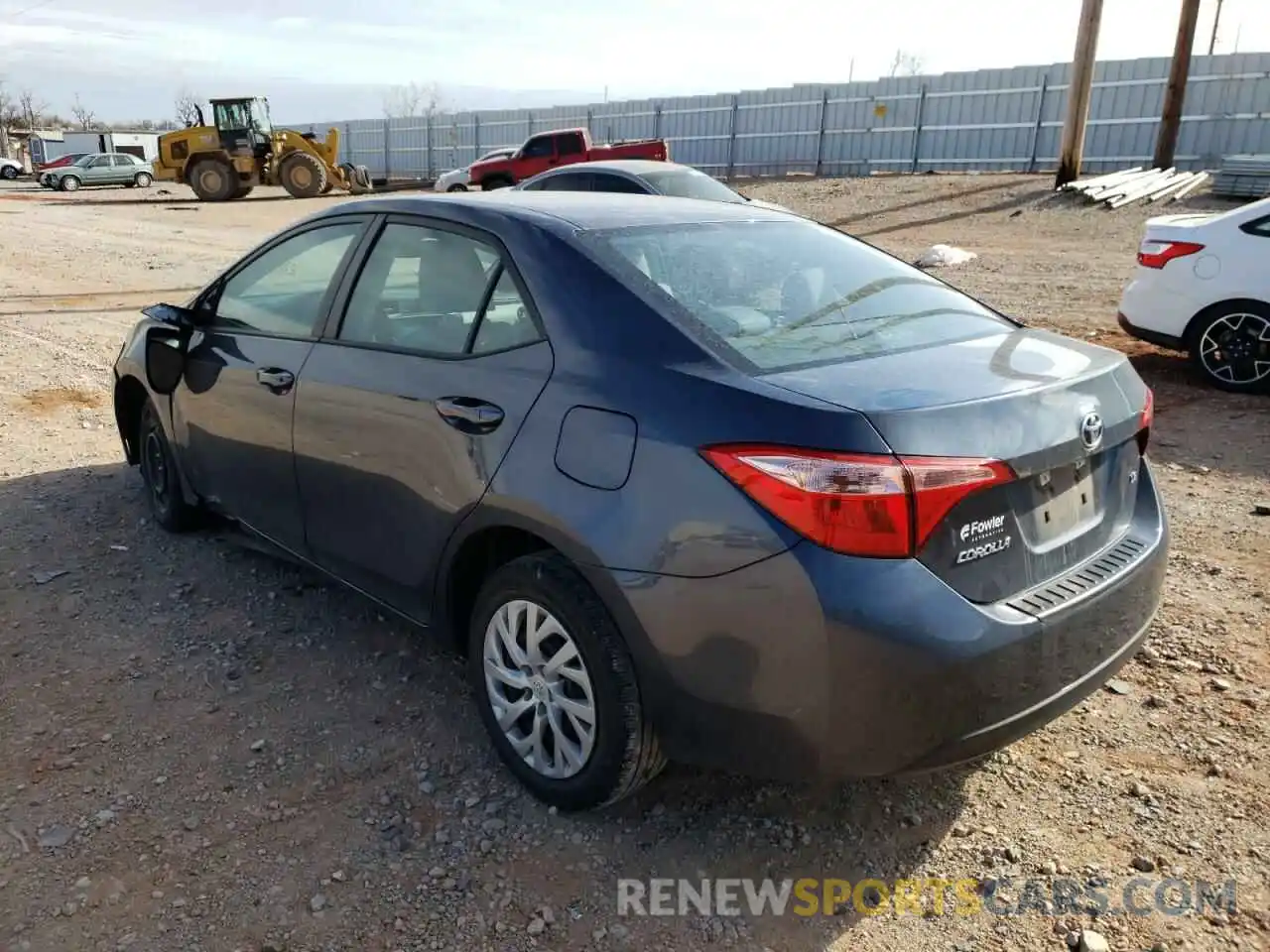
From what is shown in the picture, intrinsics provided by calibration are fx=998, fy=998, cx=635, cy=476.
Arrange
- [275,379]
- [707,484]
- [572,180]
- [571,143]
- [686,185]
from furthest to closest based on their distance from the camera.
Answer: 1. [571,143]
2. [572,180]
3. [686,185]
4. [275,379]
5. [707,484]

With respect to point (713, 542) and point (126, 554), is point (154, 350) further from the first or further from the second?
point (713, 542)

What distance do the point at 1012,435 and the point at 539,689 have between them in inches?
54.5

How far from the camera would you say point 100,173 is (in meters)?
41.4

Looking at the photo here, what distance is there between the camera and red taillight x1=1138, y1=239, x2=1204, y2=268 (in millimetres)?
7203

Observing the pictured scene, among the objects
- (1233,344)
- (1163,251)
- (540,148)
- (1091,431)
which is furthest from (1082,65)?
(1091,431)

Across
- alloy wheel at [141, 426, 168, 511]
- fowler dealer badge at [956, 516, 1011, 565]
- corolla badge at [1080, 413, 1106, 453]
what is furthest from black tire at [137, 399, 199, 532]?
corolla badge at [1080, 413, 1106, 453]

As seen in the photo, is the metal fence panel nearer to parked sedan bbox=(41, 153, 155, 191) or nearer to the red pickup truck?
the red pickup truck

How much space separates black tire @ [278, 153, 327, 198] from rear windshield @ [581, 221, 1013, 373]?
30.9 metres

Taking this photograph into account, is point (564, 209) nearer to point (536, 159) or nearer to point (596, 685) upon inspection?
point (596, 685)

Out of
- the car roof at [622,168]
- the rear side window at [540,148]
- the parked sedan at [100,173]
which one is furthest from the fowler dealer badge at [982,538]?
the parked sedan at [100,173]

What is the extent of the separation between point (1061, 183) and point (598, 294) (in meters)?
19.6

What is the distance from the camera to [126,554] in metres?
4.53

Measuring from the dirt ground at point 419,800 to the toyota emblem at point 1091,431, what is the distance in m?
1.05

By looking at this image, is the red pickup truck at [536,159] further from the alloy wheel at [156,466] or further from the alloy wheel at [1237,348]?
the alloy wheel at [156,466]
